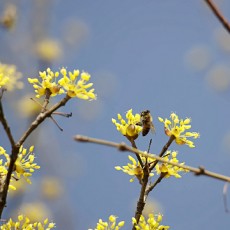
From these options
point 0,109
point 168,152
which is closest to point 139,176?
point 168,152

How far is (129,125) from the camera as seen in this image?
5.87ft

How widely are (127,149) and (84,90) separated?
804 mm

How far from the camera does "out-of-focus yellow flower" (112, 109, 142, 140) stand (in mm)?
1767

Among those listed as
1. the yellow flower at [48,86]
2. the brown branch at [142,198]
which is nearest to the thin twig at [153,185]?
the brown branch at [142,198]

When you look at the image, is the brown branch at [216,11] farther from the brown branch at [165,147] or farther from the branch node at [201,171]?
the brown branch at [165,147]

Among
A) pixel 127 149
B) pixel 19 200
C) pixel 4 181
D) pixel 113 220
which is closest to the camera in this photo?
pixel 127 149

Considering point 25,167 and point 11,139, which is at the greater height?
point 25,167

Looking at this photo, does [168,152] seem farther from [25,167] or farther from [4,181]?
[4,181]

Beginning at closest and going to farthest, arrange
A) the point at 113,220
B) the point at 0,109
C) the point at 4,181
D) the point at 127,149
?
1. the point at 127,149
2. the point at 0,109
3. the point at 4,181
4. the point at 113,220

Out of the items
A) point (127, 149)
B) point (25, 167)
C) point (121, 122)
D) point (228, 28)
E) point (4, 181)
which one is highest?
point (121, 122)

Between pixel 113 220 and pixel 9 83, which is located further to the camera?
pixel 9 83

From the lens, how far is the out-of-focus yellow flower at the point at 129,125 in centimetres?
177

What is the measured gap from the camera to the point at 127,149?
872 millimetres

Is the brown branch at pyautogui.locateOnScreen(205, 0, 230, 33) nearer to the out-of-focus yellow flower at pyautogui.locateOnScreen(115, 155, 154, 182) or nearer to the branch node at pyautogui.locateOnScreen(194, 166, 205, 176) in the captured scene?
the branch node at pyautogui.locateOnScreen(194, 166, 205, 176)
